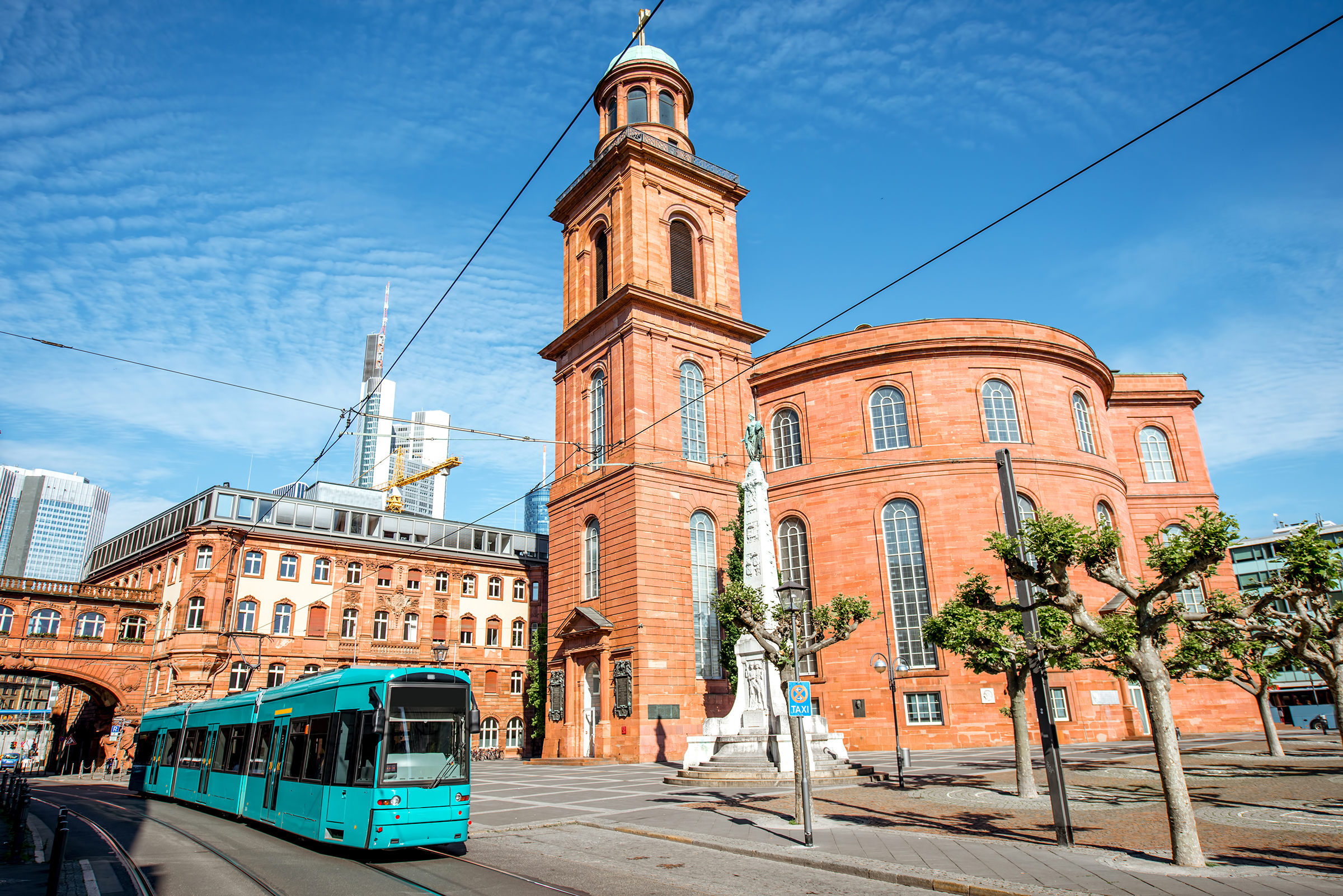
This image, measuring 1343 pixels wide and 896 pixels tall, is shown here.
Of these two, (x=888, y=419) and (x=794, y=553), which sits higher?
(x=888, y=419)

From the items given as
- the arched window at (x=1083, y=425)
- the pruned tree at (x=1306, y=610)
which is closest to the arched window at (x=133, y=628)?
the arched window at (x=1083, y=425)

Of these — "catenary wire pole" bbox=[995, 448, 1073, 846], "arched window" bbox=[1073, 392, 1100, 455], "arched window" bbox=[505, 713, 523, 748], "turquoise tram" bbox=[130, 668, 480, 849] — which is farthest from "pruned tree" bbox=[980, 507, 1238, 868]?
"arched window" bbox=[505, 713, 523, 748]

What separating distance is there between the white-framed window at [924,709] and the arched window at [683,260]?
21718 mm

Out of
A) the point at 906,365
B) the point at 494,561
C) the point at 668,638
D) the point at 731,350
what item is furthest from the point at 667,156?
the point at 494,561

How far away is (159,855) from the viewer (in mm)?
Answer: 12484

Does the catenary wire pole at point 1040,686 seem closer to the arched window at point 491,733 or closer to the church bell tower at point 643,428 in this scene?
the church bell tower at point 643,428

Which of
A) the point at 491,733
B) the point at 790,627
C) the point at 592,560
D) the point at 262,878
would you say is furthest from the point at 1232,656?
the point at 491,733

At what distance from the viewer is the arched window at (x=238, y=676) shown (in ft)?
138

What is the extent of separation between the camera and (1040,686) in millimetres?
11641

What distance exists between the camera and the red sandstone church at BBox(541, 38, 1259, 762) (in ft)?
109

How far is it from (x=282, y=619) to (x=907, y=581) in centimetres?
3374

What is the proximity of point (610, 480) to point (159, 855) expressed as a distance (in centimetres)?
2527

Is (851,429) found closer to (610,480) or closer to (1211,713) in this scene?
(610,480)

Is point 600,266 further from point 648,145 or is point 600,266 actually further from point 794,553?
point 794,553
